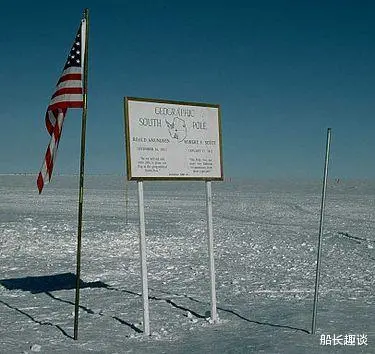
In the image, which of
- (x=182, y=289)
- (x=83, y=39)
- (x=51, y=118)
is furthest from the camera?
(x=182, y=289)

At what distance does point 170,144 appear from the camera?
300 inches

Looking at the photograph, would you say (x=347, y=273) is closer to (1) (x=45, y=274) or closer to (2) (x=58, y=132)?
(1) (x=45, y=274)

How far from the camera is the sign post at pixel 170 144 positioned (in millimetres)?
7234

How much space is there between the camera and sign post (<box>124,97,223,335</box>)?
723 centimetres

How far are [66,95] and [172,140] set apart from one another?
5.03 feet

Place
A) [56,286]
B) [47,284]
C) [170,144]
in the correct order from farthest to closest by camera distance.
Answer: [47,284], [56,286], [170,144]

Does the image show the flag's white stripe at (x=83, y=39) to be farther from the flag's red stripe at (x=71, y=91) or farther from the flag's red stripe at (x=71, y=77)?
the flag's red stripe at (x=71, y=91)

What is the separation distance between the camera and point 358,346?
660 centimetres

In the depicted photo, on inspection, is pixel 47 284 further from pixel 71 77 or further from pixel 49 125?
pixel 71 77

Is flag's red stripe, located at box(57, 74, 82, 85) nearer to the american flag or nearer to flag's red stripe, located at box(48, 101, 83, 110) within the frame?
the american flag

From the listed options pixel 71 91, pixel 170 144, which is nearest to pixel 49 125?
pixel 71 91

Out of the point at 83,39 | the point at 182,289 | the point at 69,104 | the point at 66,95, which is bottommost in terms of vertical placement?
the point at 182,289

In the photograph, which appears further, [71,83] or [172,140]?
[172,140]

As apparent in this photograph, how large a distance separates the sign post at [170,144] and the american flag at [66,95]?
0.64m
